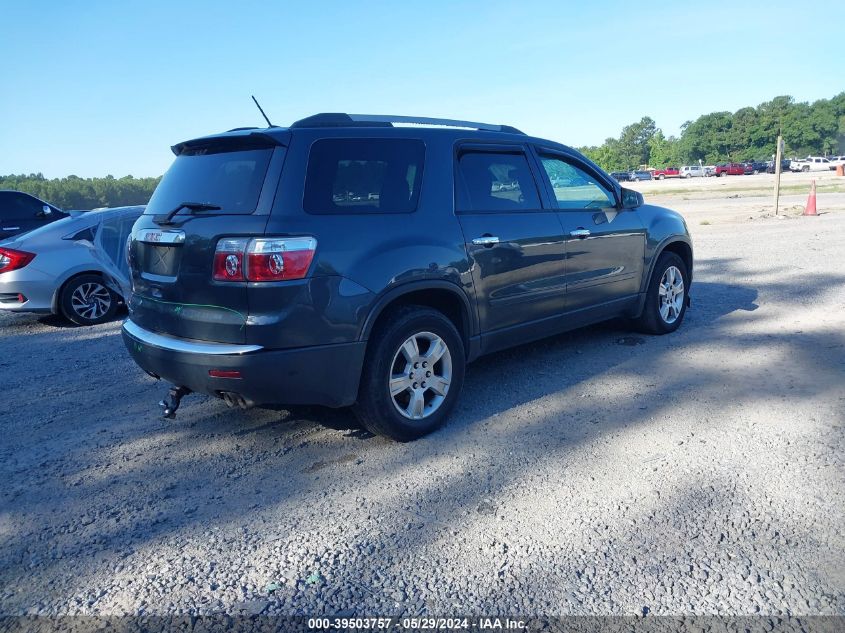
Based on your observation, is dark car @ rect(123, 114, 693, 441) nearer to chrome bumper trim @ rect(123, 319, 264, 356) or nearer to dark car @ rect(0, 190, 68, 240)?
chrome bumper trim @ rect(123, 319, 264, 356)

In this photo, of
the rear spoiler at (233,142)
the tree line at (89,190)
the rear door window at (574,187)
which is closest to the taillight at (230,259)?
the rear spoiler at (233,142)

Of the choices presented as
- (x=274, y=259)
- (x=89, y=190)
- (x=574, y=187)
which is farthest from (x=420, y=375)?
(x=89, y=190)

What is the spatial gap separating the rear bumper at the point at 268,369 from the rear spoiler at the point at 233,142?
1156 mm

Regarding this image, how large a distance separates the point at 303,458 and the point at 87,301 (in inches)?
212

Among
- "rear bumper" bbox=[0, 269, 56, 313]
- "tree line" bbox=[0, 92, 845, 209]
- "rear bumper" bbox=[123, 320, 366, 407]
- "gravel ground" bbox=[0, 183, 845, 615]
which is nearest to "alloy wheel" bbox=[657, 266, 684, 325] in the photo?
"gravel ground" bbox=[0, 183, 845, 615]

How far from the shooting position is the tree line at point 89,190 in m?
38.5

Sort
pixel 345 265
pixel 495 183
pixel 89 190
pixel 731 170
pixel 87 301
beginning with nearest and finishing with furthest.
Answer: pixel 345 265 < pixel 495 183 < pixel 87 301 < pixel 89 190 < pixel 731 170

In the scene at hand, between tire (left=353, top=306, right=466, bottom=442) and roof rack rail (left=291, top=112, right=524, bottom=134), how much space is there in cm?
117

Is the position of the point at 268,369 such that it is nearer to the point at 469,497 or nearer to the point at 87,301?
the point at 469,497

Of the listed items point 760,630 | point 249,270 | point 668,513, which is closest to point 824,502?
point 668,513

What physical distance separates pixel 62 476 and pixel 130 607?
5.00 feet

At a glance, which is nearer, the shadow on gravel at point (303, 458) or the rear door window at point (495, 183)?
the shadow on gravel at point (303, 458)

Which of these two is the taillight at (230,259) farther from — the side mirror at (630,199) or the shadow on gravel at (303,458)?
the side mirror at (630,199)

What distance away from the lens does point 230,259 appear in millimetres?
3516
